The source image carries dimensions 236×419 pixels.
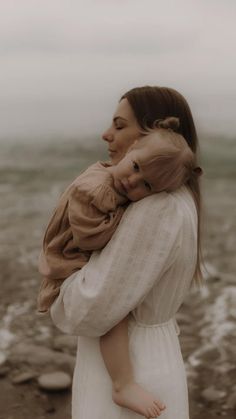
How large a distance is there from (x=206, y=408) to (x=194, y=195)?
74.6 inches

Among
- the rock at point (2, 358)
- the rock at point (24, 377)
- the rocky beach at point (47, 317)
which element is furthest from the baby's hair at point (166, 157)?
the rock at point (2, 358)

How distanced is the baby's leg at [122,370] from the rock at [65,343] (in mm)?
2341

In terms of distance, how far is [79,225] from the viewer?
58.2 inches

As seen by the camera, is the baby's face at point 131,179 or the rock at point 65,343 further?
the rock at point 65,343

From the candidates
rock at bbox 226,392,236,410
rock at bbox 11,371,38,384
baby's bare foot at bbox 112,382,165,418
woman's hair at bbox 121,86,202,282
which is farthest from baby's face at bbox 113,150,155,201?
rock at bbox 11,371,38,384

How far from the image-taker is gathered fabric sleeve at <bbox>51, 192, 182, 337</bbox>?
146 centimetres

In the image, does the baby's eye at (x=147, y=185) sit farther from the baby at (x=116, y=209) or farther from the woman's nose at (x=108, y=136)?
the woman's nose at (x=108, y=136)

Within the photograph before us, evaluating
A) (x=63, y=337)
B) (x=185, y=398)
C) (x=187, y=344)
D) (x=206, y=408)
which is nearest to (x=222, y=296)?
(x=187, y=344)

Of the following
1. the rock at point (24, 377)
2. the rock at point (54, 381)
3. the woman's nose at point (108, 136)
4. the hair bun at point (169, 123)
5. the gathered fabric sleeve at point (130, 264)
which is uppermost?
the hair bun at point (169, 123)

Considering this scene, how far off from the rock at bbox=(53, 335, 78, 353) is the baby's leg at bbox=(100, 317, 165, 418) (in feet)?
7.68

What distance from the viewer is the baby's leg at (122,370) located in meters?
1.51

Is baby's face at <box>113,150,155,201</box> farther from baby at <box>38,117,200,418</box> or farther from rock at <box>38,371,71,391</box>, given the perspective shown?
rock at <box>38,371,71,391</box>

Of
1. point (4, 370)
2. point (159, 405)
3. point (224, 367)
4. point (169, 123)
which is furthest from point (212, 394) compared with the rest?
point (169, 123)

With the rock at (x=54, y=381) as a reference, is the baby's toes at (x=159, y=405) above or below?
above
